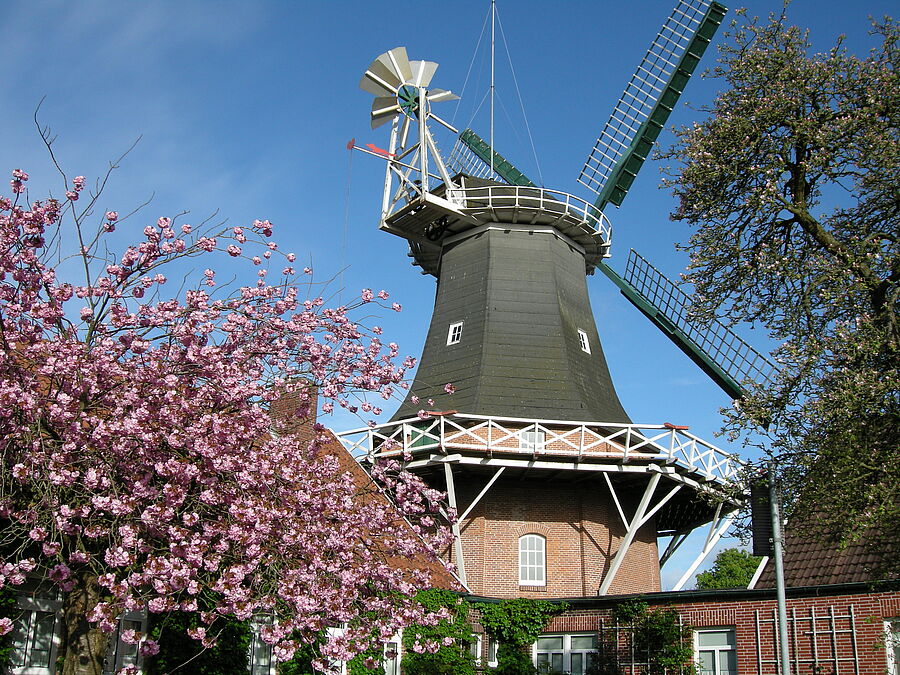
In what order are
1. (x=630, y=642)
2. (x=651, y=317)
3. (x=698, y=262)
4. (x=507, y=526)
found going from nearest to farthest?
1. (x=698, y=262)
2. (x=630, y=642)
3. (x=507, y=526)
4. (x=651, y=317)

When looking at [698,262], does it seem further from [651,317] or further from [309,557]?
[651,317]

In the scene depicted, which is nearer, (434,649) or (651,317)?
(434,649)

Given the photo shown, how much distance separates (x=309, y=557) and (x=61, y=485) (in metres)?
2.93

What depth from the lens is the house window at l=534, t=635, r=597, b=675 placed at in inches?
752

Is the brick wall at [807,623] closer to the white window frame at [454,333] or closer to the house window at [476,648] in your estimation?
the house window at [476,648]

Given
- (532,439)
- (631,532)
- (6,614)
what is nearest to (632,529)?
(631,532)

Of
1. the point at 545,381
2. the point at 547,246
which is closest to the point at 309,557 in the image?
the point at 545,381

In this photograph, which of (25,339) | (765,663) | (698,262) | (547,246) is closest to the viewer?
(25,339)

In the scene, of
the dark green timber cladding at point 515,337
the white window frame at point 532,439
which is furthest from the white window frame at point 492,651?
the dark green timber cladding at point 515,337

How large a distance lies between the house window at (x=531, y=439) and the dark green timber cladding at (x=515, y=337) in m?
0.52

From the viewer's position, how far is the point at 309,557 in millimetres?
10398

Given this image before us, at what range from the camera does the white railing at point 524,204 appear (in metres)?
24.0

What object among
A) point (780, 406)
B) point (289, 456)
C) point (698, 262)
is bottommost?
point (289, 456)

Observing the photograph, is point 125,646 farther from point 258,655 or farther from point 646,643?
point 646,643
